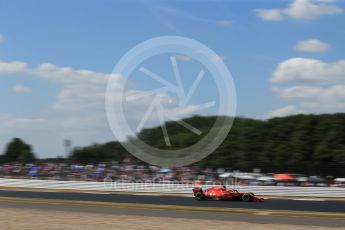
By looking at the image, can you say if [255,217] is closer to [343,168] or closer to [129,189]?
[343,168]

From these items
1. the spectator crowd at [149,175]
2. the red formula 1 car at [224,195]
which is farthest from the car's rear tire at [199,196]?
the spectator crowd at [149,175]

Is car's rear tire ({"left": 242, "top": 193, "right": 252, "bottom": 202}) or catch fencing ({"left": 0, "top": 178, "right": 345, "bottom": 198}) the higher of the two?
catch fencing ({"left": 0, "top": 178, "right": 345, "bottom": 198})

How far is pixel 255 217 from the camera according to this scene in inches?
541

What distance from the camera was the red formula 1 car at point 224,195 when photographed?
19.3 m

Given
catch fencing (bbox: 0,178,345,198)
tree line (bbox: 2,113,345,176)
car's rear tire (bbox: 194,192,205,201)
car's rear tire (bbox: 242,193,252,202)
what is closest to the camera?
car's rear tire (bbox: 242,193,252,202)

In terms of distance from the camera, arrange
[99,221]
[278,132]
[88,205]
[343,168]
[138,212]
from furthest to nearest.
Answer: [278,132], [343,168], [88,205], [138,212], [99,221]

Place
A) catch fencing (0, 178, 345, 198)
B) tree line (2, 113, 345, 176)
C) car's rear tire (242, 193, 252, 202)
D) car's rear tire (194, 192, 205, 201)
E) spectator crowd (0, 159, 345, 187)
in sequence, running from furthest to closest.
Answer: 1. tree line (2, 113, 345, 176)
2. spectator crowd (0, 159, 345, 187)
3. catch fencing (0, 178, 345, 198)
4. car's rear tire (194, 192, 205, 201)
5. car's rear tire (242, 193, 252, 202)

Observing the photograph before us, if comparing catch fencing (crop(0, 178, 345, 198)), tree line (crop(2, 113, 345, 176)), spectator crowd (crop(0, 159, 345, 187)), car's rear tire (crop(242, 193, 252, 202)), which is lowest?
car's rear tire (crop(242, 193, 252, 202))

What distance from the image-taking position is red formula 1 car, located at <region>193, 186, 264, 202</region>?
19.3 meters

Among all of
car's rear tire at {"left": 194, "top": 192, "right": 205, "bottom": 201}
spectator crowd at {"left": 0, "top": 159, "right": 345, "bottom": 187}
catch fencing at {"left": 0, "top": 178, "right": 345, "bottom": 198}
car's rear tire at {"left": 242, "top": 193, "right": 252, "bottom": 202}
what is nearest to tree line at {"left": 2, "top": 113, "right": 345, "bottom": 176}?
spectator crowd at {"left": 0, "top": 159, "right": 345, "bottom": 187}

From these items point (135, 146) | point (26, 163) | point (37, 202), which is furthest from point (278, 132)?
point (37, 202)

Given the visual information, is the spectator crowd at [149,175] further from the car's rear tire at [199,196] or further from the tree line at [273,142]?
the tree line at [273,142]

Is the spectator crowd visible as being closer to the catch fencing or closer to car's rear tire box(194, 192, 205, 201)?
the catch fencing

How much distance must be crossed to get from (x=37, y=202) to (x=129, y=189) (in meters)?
6.71
